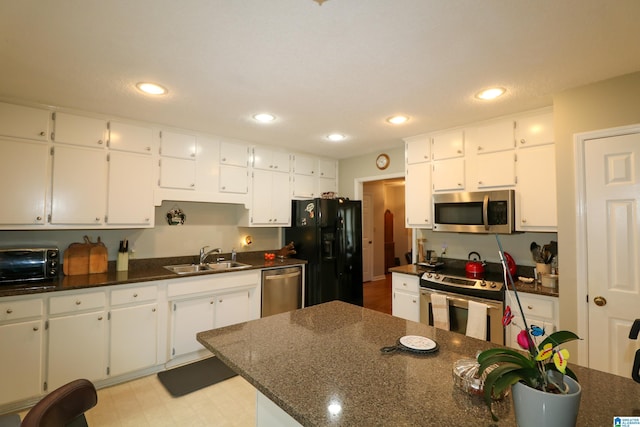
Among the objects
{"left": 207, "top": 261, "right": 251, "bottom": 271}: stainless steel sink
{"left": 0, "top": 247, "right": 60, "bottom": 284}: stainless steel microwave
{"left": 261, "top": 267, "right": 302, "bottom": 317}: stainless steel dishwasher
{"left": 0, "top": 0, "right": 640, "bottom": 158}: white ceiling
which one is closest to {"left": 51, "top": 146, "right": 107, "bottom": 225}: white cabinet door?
{"left": 0, "top": 247, "right": 60, "bottom": 284}: stainless steel microwave

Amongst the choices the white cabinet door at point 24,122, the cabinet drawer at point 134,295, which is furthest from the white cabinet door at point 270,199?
the white cabinet door at point 24,122

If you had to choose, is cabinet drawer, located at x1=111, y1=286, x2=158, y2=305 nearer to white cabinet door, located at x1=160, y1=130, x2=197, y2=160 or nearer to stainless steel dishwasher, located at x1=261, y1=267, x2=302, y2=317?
stainless steel dishwasher, located at x1=261, y1=267, x2=302, y2=317

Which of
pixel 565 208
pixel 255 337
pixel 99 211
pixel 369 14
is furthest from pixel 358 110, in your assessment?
pixel 99 211

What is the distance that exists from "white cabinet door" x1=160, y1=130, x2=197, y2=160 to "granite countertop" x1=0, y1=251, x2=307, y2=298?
1.20 metres

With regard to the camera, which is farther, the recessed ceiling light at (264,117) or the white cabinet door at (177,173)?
the white cabinet door at (177,173)

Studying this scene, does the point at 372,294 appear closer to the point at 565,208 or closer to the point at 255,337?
the point at 565,208

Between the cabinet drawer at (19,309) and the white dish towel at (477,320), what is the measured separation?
354 centimetres

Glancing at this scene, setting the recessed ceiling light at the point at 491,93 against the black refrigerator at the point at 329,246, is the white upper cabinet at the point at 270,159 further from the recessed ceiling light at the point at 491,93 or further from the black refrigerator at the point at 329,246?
the recessed ceiling light at the point at 491,93

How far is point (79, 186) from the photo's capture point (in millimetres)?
2771

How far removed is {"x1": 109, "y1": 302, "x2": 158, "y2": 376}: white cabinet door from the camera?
8.82ft

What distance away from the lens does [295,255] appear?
171 inches

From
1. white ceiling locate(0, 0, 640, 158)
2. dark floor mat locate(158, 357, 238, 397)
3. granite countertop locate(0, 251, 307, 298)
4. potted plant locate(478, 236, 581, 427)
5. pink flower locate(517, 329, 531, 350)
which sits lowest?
dark floor mat locate(158, 357, 238, 397)

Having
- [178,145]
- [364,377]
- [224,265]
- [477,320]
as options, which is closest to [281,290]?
[224,265]

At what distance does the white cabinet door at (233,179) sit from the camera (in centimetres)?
365
